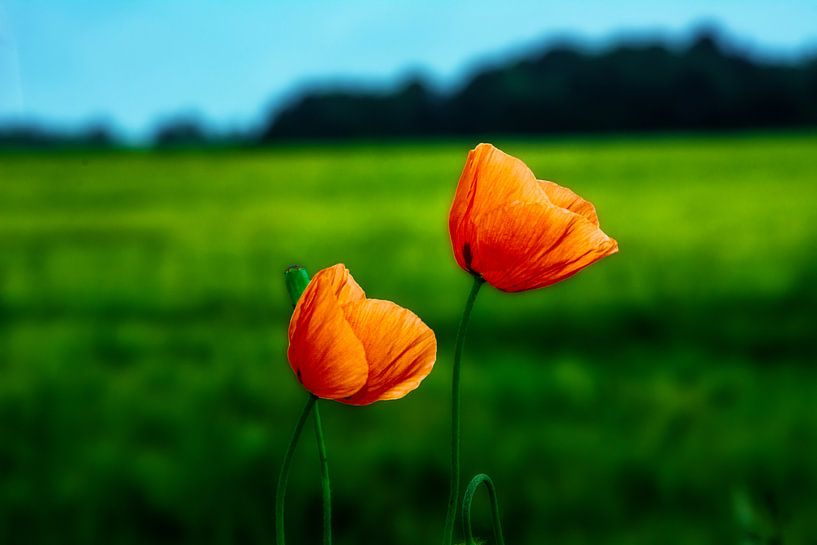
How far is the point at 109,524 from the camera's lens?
1627mm

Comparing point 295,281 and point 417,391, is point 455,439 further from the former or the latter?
point 417,391

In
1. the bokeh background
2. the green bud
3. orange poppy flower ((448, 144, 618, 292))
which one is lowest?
the bokeh background

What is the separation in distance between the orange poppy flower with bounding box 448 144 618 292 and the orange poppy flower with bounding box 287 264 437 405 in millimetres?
48

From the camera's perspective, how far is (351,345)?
0.31 meters

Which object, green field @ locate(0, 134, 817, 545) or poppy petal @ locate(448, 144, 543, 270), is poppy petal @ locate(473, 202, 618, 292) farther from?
green field @ locate(0, 134, 817, 545)

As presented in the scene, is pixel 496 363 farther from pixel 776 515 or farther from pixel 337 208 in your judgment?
pixel 337 208

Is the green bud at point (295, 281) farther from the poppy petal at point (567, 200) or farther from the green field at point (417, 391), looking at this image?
the green field at point (417, 391)

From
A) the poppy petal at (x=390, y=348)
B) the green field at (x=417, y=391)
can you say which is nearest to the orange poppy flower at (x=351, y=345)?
the poppy petal at (x=390, y=348)

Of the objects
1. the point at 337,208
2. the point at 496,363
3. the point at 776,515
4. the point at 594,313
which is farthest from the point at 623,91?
the point at 776,515

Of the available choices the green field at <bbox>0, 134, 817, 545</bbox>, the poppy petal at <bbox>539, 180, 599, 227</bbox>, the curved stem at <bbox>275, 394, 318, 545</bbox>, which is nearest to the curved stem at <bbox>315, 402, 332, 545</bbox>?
the curved stem at <bbox>275, 394, 318, 545</bbox>

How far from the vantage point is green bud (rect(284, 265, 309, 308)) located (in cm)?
33

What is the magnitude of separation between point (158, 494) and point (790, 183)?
517 centimetres

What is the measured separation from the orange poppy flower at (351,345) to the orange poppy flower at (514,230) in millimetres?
48

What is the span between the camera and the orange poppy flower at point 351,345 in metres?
0.31
